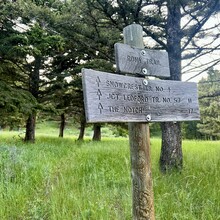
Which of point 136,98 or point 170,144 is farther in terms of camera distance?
point 170,144

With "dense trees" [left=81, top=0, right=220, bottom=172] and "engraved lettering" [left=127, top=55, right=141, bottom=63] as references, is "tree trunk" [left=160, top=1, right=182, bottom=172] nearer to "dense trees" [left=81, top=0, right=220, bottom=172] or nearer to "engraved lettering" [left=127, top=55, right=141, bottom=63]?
"dense trees" [left=81, top=0, right=220, bottom=172]

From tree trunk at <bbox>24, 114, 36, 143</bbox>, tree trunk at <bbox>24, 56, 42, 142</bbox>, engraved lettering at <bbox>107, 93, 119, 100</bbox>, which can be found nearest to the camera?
engraved lettering at <bbox>107, 93, 119, 100</bbox>

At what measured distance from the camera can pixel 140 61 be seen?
9.27ft

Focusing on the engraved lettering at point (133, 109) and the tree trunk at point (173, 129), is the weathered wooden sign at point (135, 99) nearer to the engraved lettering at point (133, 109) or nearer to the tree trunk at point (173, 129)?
the engraved lettering at point (133, 109)

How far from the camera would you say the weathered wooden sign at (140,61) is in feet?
8.73

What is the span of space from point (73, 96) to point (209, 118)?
58.3ft

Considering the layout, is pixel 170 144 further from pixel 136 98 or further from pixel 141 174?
pixel 136 98

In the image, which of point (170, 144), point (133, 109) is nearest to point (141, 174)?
point (133, 109)

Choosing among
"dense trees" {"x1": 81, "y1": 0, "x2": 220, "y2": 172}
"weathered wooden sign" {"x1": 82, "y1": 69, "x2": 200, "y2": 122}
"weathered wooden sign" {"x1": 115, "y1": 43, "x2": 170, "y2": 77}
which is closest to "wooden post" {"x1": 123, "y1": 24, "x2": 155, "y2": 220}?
"weathered wooden sign" {"x1": 82, "y1": 69, "x2": 200, "y2": 122}

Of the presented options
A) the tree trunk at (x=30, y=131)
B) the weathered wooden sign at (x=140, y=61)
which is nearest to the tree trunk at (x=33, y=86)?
the tree trunk at (x=30, y=131)

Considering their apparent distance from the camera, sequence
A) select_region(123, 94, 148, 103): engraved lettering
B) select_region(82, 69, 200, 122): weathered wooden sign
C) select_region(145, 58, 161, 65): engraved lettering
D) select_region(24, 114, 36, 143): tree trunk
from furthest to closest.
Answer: select_region(24, 114, 36, 143): tree trunk < select_region(145, 58, 161, 65): engraved lettering < select_region(123, 94, 148, 103): engraved lettering < select_region(82, 69, 200, 122): weathered wooden sign

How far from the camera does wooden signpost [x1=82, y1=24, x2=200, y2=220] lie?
2312mm

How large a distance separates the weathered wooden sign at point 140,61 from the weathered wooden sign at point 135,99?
6.1 inches

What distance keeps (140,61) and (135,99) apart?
0.47 metres
